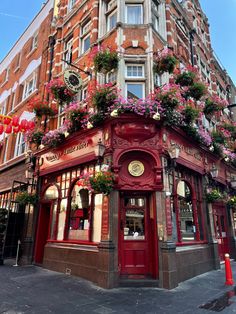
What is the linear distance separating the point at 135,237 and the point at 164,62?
278 inches

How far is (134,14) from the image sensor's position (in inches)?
456

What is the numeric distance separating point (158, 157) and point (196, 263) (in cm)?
470

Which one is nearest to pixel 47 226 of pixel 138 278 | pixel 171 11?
pixel 138 278

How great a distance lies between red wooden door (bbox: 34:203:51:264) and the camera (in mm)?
11695

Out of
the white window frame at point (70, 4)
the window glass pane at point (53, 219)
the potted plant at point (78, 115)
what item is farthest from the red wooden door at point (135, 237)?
the white window frame at point (70, 4)

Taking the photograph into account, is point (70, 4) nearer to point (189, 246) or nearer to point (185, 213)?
point (185, 213)

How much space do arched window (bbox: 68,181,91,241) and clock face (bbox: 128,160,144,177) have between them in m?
2.10

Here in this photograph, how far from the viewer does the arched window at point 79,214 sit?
9531mm

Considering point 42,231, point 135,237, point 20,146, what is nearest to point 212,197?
point 135,237

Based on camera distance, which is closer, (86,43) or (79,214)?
(79,214)

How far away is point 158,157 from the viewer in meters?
8.95

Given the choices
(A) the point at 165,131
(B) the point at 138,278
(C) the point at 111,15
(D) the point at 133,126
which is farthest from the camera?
(C) the point at 111,15

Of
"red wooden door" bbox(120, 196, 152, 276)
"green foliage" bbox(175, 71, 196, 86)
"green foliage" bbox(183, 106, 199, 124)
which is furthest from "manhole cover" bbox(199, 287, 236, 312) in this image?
"green foliage" bbox(175, 71, 196, 86)

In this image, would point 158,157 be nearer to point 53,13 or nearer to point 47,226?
point 47,226
